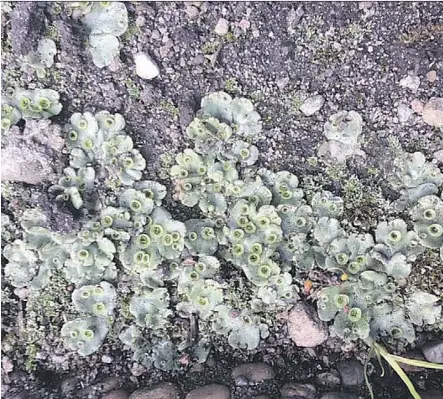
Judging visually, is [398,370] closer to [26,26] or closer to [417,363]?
[417,363]

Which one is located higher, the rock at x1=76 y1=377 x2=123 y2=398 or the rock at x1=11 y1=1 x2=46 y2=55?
the rock at x1=11 y1=1 x2=46 y2=55

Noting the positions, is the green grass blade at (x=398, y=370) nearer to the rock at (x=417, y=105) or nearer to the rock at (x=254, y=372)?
the rock at (x=254, y=372)

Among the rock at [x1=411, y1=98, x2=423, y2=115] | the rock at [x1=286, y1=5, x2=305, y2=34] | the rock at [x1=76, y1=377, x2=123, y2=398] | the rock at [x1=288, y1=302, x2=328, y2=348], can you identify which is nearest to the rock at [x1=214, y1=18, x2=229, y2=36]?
the rock at [x1=286, y1=5, x2=305, y2=34]

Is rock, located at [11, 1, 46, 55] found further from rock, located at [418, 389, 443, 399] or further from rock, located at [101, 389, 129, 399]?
rock, located at [418, 389, 443, 399]

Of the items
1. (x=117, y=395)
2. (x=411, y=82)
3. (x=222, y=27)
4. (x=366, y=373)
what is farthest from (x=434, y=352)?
(x=222, y=27)

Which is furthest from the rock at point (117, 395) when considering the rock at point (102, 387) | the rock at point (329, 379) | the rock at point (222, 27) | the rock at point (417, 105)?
the rock at point (417, 105)

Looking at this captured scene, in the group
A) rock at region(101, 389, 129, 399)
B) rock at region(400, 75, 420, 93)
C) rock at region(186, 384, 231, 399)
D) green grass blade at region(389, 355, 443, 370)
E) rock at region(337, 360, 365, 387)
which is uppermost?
rock at region(400, 75, 420, 93)

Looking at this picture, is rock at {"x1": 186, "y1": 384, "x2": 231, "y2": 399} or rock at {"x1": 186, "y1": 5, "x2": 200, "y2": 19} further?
rock at {"x1": 186, "y1": 5, "x2": 200, "y2": 19}
